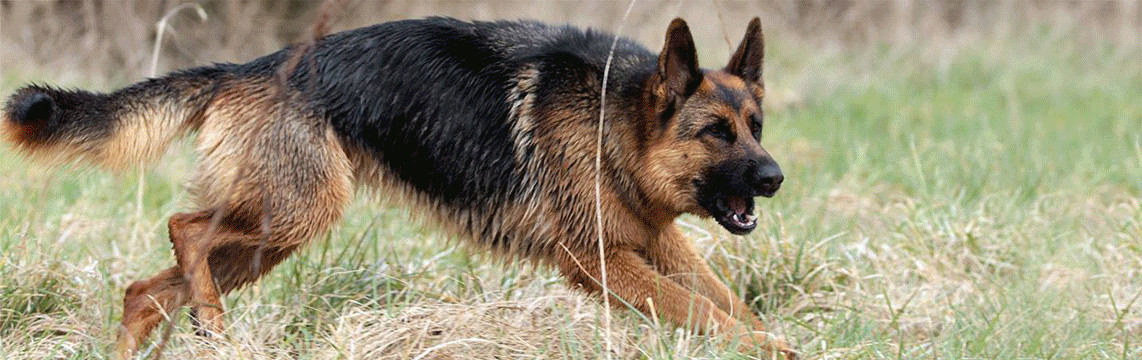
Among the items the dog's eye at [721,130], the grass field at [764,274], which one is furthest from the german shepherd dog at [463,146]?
the grass field at [764,274]

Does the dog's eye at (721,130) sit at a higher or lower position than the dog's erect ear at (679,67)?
lower

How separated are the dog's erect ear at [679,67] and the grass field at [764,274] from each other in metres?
0.79

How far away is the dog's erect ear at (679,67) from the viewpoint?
4.41 meters

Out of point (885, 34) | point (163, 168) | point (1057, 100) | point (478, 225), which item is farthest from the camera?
point (885, 34)

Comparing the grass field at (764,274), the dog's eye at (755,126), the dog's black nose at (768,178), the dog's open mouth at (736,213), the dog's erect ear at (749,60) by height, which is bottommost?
the grass field at (764,274)

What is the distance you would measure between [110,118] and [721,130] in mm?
2096

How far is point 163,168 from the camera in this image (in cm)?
695

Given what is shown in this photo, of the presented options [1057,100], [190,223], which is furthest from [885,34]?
[190,223]

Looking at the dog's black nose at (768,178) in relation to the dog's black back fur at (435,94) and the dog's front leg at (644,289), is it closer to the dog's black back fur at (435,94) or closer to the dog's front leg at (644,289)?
the dog's front leg at (644,289)

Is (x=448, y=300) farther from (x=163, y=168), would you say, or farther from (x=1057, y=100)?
(x=1057, y=100)

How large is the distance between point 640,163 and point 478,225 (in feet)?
2.06

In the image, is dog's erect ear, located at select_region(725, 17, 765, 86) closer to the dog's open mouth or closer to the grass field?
the dog's open mouth

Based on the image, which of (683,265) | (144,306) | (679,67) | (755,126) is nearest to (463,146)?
(679,67)

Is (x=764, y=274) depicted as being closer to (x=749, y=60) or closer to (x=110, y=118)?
(x=749, y=60)
